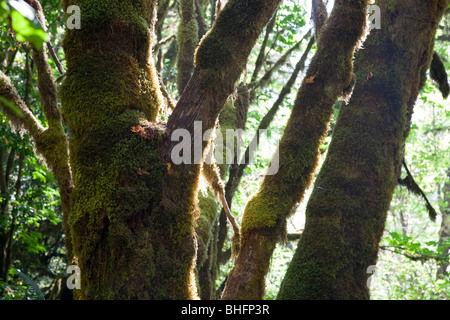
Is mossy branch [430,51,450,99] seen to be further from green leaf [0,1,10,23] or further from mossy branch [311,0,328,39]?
green leaf [0,1,10,23]

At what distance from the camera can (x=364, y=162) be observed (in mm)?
3766

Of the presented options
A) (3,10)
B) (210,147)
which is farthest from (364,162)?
(3,10)

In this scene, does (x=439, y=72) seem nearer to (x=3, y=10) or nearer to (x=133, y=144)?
(x=133, y=144)

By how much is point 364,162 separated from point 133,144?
2.07 metres

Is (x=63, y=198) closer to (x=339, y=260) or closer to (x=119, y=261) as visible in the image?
(x=119, y=261)

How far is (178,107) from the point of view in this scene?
10.1 feet

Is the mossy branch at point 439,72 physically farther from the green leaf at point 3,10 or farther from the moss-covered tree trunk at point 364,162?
the green leaf at point 3,10

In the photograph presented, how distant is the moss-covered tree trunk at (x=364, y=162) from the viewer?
134 inches

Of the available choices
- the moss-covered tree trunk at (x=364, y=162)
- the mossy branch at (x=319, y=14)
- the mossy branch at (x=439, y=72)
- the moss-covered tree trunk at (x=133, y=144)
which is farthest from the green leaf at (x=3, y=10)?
the mossy branch at (x=439, y=72)

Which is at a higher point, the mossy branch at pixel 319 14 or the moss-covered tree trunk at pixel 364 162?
the mossy branch at pixel 319 14

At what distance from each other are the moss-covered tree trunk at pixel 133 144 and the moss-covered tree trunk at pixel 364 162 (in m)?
1.09

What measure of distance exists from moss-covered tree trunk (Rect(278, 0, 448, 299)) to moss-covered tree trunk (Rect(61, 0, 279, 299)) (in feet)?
3.58
